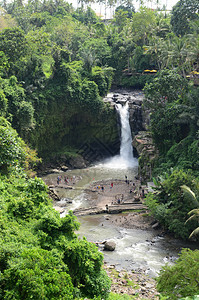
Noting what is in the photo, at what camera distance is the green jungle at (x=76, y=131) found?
12.7 m

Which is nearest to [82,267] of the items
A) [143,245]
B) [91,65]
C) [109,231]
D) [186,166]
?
[143,245]

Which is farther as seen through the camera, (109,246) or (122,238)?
(122,238)

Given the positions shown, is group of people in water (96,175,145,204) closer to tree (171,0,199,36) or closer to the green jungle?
the green jungle

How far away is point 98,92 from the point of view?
49.1 m

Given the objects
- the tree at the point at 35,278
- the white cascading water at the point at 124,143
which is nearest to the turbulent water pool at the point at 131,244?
the tree at the point at 35,278

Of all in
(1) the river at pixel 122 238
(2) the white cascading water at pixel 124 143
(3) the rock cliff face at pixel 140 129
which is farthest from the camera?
(2) the white cascading water at pixel 124 143

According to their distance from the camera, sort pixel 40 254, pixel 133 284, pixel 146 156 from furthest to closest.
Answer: pixel 146 156
pixel 133 284
pixel 40 254

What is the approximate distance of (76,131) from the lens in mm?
48812

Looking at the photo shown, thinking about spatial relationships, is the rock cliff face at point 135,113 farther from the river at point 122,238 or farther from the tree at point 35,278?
the tree at point 35,278

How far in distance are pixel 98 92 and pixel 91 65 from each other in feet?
16.3

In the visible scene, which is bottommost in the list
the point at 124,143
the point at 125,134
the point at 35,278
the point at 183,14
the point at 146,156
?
the point at 124,143

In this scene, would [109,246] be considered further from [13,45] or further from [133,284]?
[13,45]

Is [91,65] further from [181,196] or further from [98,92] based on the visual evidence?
[181,196]

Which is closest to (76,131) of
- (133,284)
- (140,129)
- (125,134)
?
(125,134)
